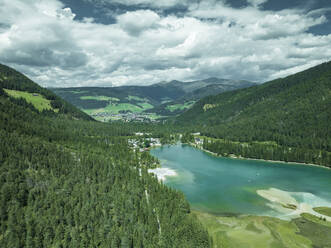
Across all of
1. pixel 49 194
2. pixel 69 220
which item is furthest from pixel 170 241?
pixel 49 194

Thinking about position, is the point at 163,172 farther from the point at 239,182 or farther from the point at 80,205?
the point at 80,205

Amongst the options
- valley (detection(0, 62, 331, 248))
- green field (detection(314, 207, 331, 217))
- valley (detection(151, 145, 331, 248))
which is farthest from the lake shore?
green field (detection(314, 207, 331, 217))

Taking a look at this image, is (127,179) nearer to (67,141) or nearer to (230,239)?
(230,239)

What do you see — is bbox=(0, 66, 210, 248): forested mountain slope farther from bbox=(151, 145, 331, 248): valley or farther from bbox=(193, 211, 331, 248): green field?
bbox=(151, 145, 331, 248): valley

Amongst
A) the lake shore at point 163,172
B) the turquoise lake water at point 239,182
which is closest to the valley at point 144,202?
the turquoise lake water at point 239,182

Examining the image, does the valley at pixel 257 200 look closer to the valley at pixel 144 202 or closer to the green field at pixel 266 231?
the green field at pixel 266 231
